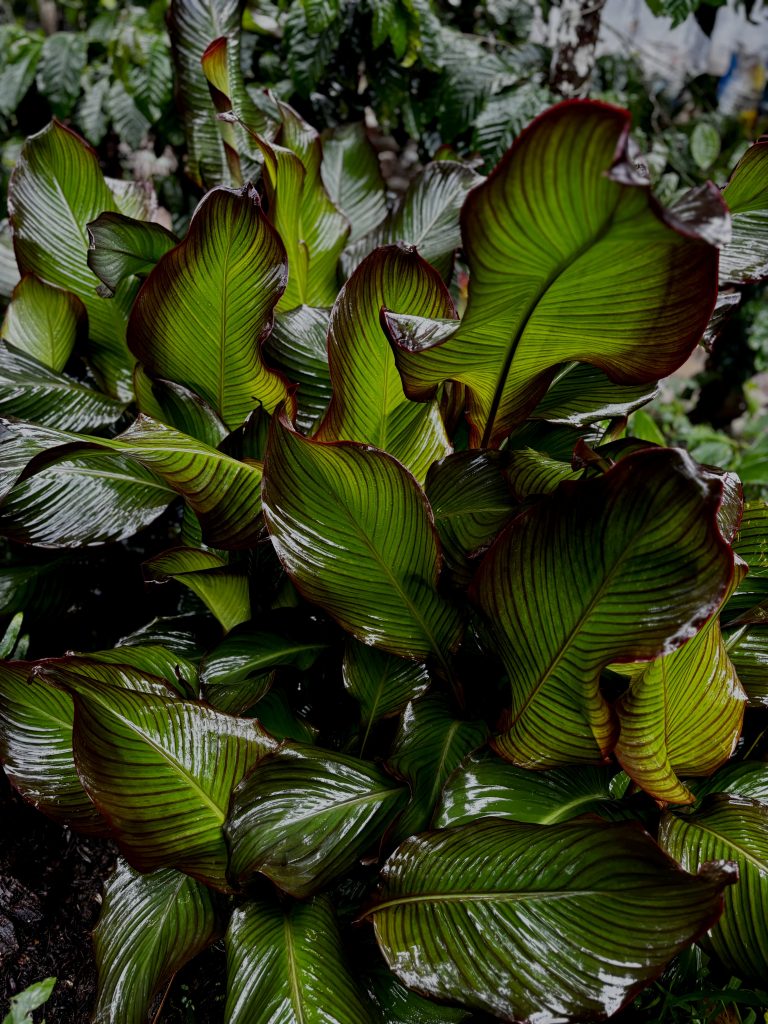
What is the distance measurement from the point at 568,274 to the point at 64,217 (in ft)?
3.67

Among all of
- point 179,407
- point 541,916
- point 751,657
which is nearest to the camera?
point 541,916

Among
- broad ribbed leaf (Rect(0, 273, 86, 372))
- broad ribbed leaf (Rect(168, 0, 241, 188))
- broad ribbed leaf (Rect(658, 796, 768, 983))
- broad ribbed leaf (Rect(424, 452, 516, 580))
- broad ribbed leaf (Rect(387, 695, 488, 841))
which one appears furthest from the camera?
broad ribbed leaf (Rect(168, 0, 241, 188))

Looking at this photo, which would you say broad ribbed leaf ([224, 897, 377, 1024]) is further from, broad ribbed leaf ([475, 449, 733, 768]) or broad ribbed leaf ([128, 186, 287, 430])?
broad ribbed leaf ([128, 186, 287, 430])

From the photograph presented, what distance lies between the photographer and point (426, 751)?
1.10 m

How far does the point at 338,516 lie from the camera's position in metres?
1.03

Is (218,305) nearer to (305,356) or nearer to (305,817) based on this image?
(305,356)

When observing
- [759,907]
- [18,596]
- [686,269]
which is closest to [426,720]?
[759,907]

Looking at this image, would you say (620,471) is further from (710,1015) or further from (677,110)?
(677,110)

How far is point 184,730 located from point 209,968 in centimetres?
42

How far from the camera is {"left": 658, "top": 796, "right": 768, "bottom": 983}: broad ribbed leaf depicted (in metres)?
0.93

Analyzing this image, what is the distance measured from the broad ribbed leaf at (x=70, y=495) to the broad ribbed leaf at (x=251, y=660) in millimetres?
247

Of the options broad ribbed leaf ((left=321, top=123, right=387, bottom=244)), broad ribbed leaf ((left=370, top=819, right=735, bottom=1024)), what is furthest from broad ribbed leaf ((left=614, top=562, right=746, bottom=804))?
broad ribbed leaf ((left=321, top=123, right=387, bottom=244))

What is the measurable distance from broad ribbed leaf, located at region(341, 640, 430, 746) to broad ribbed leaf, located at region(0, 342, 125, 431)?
63cm

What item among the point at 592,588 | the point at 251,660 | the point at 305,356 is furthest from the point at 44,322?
the point at 592,588
